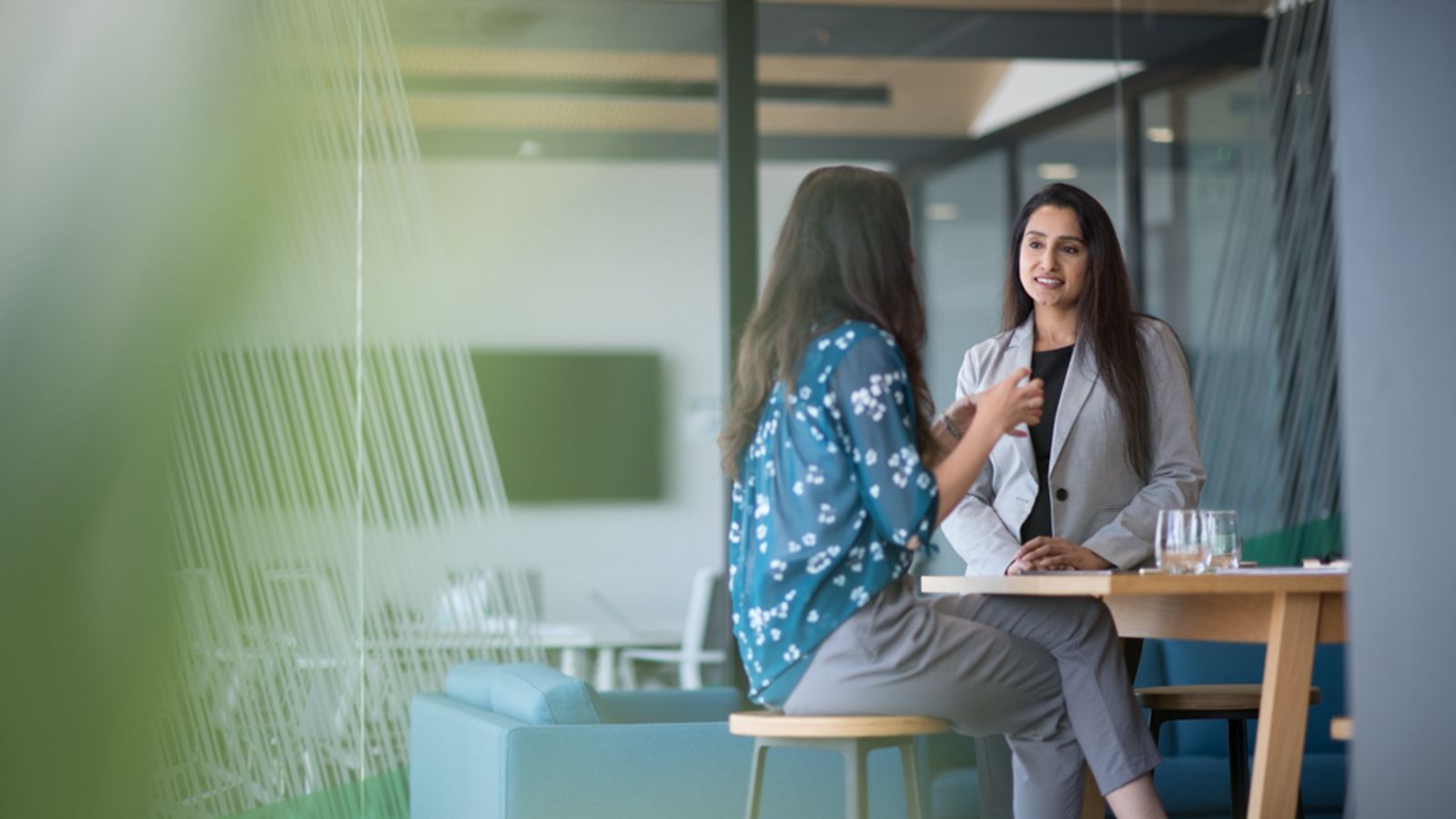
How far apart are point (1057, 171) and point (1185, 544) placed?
5.68 meters

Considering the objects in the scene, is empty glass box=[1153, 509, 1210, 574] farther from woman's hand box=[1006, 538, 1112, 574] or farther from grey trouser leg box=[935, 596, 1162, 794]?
woman's hand box=[1006, 538, 1112, 574]

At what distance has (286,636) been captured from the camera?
163 inches

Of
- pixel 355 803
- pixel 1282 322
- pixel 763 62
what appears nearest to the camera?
pixel 355 803

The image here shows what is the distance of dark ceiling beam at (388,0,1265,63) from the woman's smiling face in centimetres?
413

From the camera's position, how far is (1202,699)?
277 centimetres

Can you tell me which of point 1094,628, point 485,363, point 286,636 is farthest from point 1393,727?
point 485,363

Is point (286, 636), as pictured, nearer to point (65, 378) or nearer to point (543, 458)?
point (65, 378)

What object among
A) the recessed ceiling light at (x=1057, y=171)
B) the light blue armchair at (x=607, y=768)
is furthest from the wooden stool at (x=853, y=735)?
the recessed ceiling light at (x=1057, y=171)

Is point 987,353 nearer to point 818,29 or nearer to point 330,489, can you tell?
point 330,489

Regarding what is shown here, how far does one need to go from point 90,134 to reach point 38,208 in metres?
0.21

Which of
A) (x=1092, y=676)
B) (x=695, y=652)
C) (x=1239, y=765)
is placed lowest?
(x=695, y=652)

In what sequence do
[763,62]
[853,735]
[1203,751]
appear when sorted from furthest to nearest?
[763,62] < [1203,751] < [853,735]

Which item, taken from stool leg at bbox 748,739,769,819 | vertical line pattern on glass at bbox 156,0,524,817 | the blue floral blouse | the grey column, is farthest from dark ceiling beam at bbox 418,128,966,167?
the grey column

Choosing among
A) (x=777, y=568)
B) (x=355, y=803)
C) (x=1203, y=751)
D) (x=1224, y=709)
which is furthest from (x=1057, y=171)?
(x=777, y=568)
